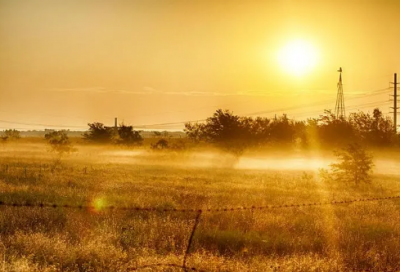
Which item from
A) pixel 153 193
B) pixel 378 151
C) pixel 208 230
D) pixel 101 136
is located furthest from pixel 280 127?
pixel 208 230

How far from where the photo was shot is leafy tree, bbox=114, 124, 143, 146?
85188 millimetres

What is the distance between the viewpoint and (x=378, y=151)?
225ft

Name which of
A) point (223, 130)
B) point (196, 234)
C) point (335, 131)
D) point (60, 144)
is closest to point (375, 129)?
point (335, 131)

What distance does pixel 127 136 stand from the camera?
86.6m

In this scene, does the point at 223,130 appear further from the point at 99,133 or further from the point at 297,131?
the point at 99,133

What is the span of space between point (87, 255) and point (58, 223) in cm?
331

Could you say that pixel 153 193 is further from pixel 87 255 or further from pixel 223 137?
pixel 223 137

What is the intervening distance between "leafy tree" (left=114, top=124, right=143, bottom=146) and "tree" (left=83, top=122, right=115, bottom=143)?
6676 millimetres

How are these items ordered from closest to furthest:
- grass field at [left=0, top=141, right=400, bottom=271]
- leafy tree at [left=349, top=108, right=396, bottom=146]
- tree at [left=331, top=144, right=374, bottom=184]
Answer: grass field at [left=0, top=141, right=400, bottom=271]
tree at [left=331, top=144, right=374, bottom=184]
leafy tree at [left=349, top=108, right=396, bottom=146]

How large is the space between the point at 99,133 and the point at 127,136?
38.0 ft

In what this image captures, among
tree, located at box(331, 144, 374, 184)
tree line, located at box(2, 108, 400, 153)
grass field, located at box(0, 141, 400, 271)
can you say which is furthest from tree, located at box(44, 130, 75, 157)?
grass field, located at box(0, 141, 400, 271)

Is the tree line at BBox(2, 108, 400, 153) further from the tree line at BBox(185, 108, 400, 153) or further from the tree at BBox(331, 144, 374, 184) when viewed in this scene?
the tree at BBox(331, 144, 374, 184)

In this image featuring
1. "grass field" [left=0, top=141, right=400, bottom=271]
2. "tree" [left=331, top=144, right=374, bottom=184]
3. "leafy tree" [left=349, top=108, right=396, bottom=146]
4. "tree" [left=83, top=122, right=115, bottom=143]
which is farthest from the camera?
"tree" [left=83, top=122, right=115, bottom=143]

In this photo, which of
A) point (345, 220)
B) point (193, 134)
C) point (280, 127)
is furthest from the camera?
point (280, 127)
